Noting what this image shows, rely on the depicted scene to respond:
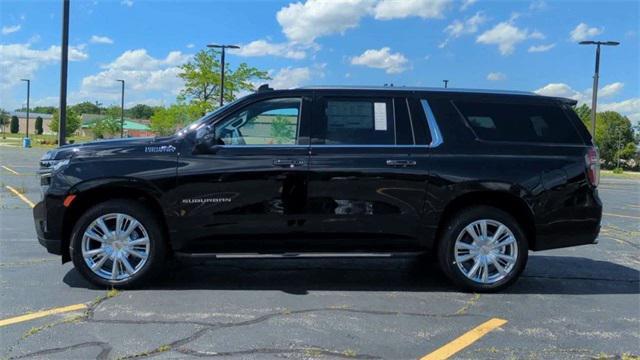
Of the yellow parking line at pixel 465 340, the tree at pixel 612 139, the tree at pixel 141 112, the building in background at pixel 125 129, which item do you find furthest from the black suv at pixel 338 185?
the tree at pixel 141 112

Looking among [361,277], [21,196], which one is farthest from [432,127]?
[21,196]

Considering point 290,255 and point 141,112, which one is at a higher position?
point 141,112

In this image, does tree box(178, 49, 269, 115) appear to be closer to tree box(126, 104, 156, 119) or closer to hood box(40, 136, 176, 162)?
hood box(40, 136, 176, 162)

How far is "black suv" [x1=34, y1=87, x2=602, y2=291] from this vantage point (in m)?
5.39

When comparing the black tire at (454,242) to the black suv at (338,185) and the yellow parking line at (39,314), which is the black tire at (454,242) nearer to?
the black suv at (338,185)

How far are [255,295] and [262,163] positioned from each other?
3.92 feet

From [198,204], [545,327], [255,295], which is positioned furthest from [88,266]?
[545,327]

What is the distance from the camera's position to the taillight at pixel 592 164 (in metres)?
5.70

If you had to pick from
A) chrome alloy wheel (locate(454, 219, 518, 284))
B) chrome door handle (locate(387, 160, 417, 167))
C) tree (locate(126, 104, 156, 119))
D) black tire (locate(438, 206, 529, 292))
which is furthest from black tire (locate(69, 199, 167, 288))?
tree (locate(126, 104, 156, 119))

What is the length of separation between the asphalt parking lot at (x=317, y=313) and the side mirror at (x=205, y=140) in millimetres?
1305

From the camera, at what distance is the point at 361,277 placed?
20.3 ft

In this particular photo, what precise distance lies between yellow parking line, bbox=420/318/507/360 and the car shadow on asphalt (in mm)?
1025

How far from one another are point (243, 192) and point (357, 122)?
124cm

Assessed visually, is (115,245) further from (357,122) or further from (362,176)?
(357,122)
